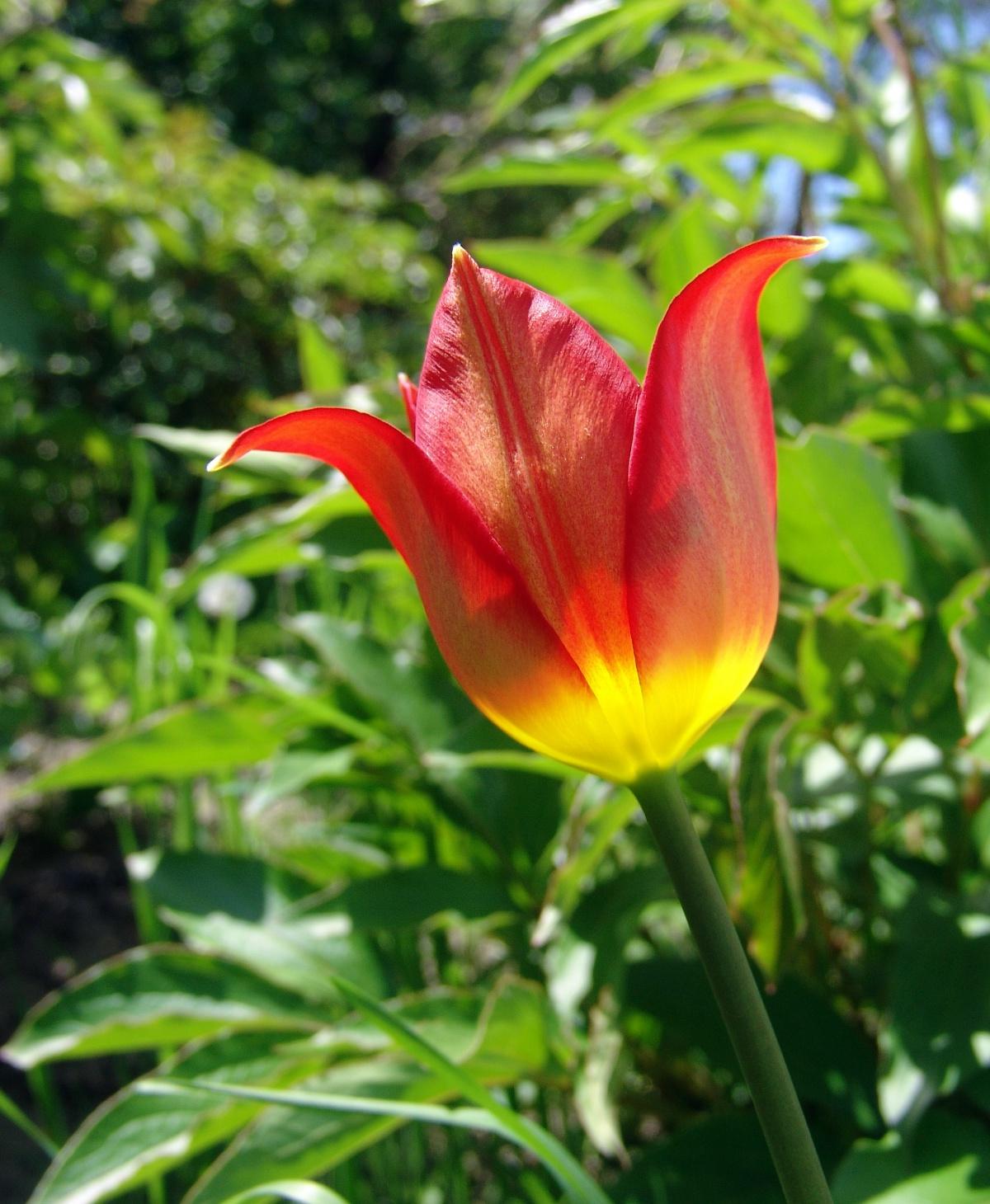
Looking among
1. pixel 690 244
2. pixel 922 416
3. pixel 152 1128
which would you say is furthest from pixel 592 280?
pixel 152 1128

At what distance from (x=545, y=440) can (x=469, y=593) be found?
50 mm

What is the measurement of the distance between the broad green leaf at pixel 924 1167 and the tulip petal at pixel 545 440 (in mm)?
Result: 397

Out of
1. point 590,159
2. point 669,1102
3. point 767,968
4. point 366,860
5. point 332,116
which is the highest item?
point 332,116

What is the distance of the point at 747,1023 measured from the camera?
30 cm

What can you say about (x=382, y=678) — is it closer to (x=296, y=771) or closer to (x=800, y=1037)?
(x=296, y=771)

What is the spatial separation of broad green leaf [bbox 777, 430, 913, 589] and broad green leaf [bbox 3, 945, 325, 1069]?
0.50 metres

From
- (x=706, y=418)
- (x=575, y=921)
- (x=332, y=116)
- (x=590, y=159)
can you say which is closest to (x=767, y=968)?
(x=575, y=921)

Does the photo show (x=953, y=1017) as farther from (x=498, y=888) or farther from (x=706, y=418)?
(x=706, y=418)

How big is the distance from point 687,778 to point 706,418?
45 centimetres

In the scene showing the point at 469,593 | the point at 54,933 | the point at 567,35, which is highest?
the point at 567,35

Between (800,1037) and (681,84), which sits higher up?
(681,84)

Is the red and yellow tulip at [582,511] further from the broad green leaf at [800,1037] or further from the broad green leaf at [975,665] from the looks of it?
the broad green leaf at [800,1037]

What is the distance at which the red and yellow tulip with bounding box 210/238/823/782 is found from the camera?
33 centimetres

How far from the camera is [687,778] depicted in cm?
75
